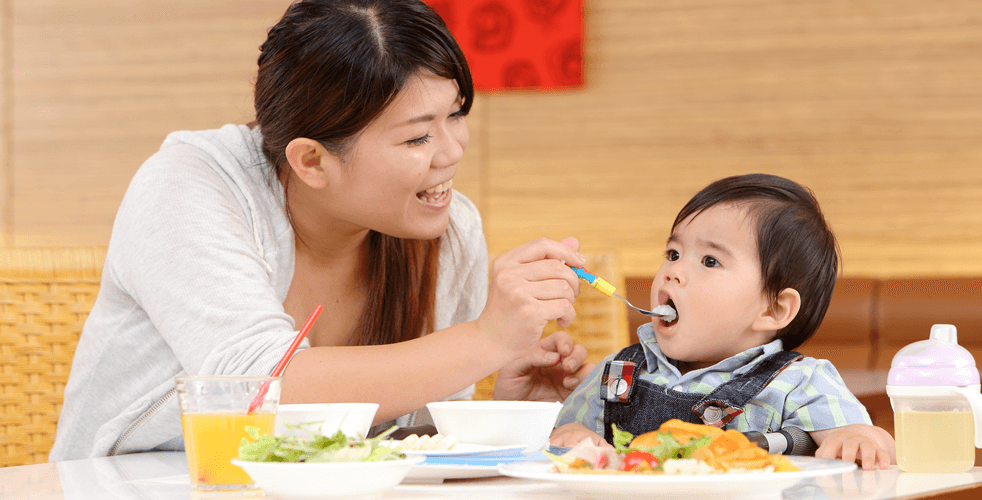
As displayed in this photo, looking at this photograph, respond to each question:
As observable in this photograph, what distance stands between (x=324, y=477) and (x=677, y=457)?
26cm

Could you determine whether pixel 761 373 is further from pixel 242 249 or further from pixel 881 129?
pixel 881 129

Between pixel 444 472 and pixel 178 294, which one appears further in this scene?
pixel 178 294

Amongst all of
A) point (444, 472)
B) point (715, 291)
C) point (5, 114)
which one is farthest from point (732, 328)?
point (5, 114)

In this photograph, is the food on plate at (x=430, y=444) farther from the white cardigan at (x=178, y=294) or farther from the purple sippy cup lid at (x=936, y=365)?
the purple sippy cup lid at (x=936, y=365)

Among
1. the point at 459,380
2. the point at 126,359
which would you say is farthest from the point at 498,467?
the point at 126,359

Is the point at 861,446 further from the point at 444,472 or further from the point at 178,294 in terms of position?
the point at 178,294

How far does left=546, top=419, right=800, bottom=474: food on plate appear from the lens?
63 cm

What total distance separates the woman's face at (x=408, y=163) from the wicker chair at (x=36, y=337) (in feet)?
1.86

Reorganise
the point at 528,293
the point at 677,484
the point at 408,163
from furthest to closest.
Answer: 1. the point at 408,163
2. the point at 528,293
3. the point at 677,484

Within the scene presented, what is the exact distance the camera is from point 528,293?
3.40 ft

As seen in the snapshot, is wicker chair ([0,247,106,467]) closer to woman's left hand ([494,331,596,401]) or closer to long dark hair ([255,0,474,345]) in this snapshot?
long dark hair ([255,0,474,345])

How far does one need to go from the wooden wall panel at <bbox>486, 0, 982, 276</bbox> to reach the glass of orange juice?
340 cm

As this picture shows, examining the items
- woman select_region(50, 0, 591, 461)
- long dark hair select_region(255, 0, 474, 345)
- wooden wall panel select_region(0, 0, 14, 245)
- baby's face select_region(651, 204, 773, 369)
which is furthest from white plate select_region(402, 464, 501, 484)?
wooden wall panel select_region(0, 0, 14, 245)

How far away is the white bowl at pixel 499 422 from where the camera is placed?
80 centimetres
